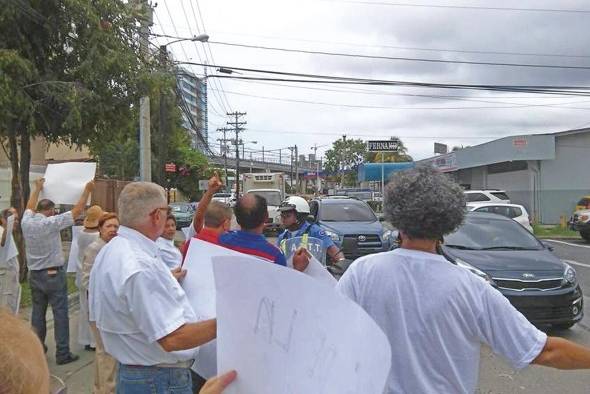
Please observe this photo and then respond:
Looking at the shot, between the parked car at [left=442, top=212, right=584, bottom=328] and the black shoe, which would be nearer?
the black shoe

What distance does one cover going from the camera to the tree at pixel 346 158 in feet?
277

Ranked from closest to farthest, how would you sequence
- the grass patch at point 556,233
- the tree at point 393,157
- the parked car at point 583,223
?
1. the parked car at point 583,223
2. the grass patch at point 556,233
3. the tree at point 393,157

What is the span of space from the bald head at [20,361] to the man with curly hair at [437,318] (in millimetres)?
1195

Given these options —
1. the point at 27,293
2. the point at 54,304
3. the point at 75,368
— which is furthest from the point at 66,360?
the point at 27,293

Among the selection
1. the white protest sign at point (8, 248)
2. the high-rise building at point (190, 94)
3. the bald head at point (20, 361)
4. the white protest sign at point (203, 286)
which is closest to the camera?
the bald head at point (20, 361)

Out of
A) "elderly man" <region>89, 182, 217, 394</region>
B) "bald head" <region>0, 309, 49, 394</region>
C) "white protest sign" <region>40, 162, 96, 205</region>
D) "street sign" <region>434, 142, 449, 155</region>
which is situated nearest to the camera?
"bald head" <region>0, 309, 49, 394</region>

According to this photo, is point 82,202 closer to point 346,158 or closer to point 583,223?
point 583,223

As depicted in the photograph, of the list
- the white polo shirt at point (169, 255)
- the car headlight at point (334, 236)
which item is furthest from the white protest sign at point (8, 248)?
the car headlight at point (334, 236)

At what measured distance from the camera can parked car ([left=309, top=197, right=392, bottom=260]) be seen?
42.9 feet

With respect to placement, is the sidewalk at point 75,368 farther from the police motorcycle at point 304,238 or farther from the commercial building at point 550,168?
the commercial building at point 550,168

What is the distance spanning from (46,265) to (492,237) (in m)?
6.45

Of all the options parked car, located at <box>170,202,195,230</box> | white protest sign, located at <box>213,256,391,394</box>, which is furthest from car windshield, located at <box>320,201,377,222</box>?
parked car, located at <box>170,202,195,230</box>

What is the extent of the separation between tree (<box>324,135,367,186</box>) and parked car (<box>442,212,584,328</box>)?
74432mm

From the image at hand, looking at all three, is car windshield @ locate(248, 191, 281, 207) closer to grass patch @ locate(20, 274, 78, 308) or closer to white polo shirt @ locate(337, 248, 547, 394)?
grass patch @ locate(20, 274, 78, 308)
